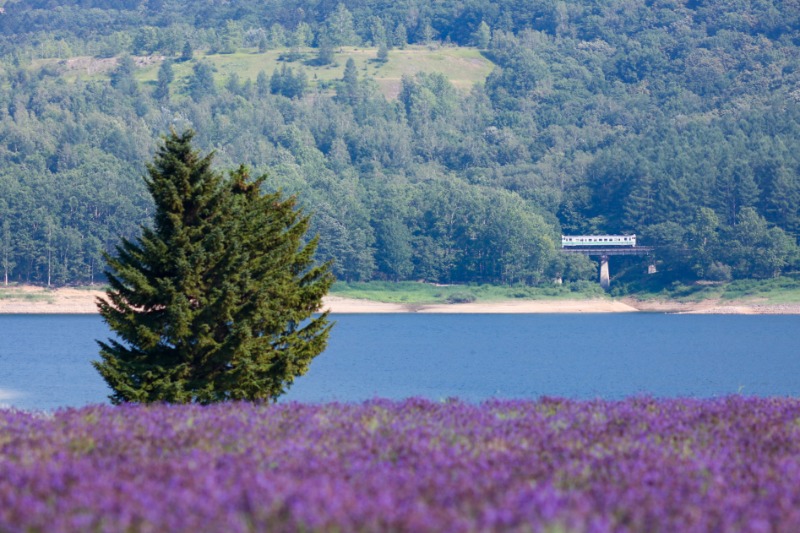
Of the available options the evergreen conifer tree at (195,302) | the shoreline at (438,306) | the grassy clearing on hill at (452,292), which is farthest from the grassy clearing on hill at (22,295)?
the evergreen conifer tree at (195,302)

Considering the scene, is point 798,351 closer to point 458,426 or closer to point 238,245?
point 238,245

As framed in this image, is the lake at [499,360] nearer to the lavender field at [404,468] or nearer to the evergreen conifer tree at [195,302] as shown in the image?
the evergreen conifer tree at [195,302]

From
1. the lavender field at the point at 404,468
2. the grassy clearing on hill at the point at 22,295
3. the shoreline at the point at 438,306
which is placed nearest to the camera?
the lavender field at the point at 404,468

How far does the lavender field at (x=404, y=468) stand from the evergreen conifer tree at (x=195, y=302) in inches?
463

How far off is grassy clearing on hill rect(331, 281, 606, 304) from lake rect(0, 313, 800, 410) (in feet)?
72.4

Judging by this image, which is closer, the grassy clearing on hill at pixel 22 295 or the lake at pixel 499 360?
the lake at pixel 499 360

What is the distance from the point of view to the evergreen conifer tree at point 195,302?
1126 inches

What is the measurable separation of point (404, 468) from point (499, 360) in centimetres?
8492

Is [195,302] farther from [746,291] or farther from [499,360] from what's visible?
[746,291]

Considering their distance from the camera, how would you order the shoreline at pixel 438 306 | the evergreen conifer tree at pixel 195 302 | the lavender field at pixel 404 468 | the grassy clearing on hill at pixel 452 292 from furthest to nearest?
the grassy clearing on hill at pixel 452 292
the shoreline at pixel 438 306
the evergreen conifer tree at pixel 195 302
the lavender field at pixel 404 468

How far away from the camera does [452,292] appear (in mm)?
188625

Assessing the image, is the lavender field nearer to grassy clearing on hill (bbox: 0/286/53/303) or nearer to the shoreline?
the shoreline

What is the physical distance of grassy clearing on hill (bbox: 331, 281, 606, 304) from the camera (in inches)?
7328

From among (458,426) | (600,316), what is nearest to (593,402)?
(458,426)
